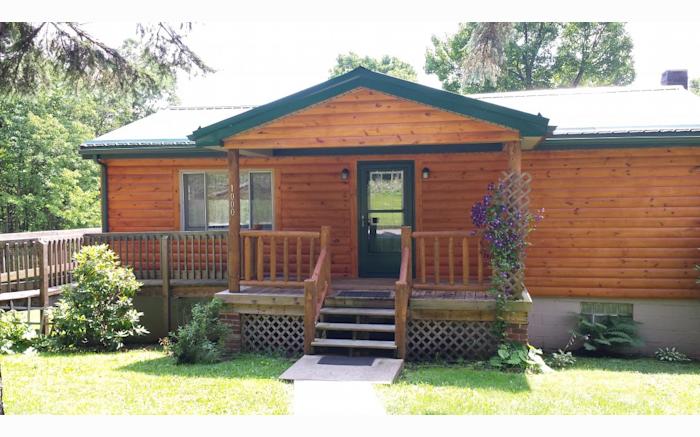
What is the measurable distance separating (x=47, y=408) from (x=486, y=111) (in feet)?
19.8

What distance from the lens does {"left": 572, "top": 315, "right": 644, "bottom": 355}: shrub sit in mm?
9492

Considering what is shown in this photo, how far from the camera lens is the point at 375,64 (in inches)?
1660

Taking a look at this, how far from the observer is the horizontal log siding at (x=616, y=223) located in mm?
9742

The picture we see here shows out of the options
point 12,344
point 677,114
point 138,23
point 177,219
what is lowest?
point 12,344

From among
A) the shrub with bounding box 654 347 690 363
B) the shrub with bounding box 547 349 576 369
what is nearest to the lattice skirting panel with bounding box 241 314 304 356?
the shrub with bounding box 547 349 576 369

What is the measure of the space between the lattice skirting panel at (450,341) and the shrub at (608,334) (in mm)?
2224

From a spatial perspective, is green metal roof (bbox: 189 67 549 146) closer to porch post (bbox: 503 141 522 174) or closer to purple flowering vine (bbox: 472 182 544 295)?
porch post (bbox: 503 141 522 174)

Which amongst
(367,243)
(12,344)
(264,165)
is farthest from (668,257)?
(12,344)

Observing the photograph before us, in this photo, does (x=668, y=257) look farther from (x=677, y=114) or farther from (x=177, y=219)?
(x=177, y=219)

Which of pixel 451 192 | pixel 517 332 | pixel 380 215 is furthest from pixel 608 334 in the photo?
pixel 380 215

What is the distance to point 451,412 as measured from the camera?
5590mm

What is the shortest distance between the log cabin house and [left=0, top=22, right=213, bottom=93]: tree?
1184 mm

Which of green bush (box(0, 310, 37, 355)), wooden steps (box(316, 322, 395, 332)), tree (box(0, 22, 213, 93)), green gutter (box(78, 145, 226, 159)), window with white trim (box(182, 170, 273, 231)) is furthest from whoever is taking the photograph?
window with white trim (box(182, 170, 273, 231))

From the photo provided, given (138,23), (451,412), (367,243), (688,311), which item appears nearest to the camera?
(451,412)
